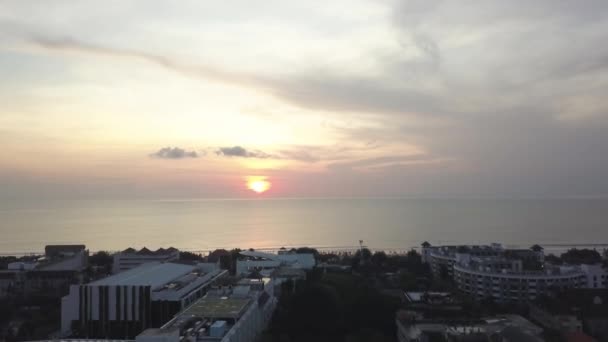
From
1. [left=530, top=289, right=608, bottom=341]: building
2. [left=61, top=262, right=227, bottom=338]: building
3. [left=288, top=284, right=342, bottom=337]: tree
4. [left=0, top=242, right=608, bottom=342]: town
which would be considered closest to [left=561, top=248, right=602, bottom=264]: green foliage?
[left=0, top=242, right=608, bottom=342]: town

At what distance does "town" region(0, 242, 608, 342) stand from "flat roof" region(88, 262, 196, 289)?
2.4 inches

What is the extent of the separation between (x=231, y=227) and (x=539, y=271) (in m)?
54.5

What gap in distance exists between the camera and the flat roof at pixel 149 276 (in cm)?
1638

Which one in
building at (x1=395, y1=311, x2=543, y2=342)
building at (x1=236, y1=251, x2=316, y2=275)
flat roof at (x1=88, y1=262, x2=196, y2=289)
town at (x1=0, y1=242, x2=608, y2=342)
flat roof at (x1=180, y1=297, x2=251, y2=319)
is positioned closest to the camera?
building at (x1=395, y1=311, x2=543, y2=342)

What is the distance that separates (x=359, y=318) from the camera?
15.5 metres

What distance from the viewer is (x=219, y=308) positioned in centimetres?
1402

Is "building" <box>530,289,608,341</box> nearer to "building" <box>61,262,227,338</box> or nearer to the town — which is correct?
the town

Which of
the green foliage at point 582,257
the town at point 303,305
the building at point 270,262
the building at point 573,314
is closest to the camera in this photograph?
the town at point 303,305

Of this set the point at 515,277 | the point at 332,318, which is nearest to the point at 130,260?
the point at 332,318

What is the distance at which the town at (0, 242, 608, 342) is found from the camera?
12.9 meters

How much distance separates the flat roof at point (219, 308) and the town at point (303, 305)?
32mm

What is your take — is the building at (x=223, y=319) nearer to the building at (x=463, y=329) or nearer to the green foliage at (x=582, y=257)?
the building at (x=463, y=329)

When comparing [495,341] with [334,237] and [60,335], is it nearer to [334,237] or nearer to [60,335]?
[60,335]

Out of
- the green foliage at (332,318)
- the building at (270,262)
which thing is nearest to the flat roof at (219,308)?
the green foliage at (332,318)
